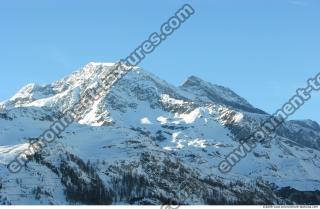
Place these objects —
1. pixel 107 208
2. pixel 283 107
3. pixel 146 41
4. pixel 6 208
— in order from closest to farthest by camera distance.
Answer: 1. pixel 6 208
2. pixel 107 208
3. pixel 146 41
4. pixel 283 107

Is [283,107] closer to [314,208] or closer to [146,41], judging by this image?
[146,41]

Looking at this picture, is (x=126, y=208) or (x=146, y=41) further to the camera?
(x=146, y=41)

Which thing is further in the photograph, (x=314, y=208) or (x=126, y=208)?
(x=314, y=208)

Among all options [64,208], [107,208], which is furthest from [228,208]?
[64,208]

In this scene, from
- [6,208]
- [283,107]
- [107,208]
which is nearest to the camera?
[6,208]

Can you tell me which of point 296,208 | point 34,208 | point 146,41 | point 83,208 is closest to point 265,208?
point 296,208

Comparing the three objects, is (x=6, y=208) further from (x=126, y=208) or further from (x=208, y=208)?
(x=208, y=208)

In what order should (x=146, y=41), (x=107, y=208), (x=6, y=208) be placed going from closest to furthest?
1. (x=6, y=208)
2. (x=107, y=208)
3. (x=146, y=41)

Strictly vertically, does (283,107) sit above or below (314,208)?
above

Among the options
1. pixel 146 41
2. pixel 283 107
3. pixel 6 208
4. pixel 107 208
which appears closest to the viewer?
pixel 6 208
